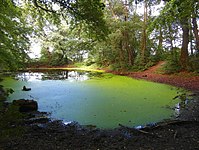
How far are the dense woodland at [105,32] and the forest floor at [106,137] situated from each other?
232 cm

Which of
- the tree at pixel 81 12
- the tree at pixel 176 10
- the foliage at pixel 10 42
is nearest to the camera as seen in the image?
the tree at pixel 81 12

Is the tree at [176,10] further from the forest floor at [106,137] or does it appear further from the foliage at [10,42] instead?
the foliage at [10,42]

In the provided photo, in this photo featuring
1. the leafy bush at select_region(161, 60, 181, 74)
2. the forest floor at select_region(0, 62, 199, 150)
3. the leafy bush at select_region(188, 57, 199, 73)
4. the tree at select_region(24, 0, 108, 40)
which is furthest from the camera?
the leafy bush at select_region(161, 60, 181, 74)

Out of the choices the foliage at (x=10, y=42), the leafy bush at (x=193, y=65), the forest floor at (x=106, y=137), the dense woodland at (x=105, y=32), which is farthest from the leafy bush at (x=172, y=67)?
the foliage at (x=10, y=42)

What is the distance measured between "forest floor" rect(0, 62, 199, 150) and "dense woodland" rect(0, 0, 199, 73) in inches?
91.4

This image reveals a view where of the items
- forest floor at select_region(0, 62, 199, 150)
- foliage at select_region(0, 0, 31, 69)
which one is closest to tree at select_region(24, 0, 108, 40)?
foliage at select_region(0, 0, 31, 69)

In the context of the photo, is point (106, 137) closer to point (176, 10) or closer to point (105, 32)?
point (105, 32)

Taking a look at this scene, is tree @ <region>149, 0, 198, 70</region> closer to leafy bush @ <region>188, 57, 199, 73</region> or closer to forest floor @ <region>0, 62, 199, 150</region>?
forest floor @ <region>0, 62, 199, 150</region>

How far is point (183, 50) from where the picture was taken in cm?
1244

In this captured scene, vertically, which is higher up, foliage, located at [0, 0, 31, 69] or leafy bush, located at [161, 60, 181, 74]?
foliage, located at [0, 0, 31, 69]

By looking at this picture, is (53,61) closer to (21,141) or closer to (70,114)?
(70,114)

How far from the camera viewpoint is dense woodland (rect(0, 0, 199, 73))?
204 inches

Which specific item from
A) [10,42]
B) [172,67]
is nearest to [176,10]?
[10,42]

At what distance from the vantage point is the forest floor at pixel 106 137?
335 centimetres
